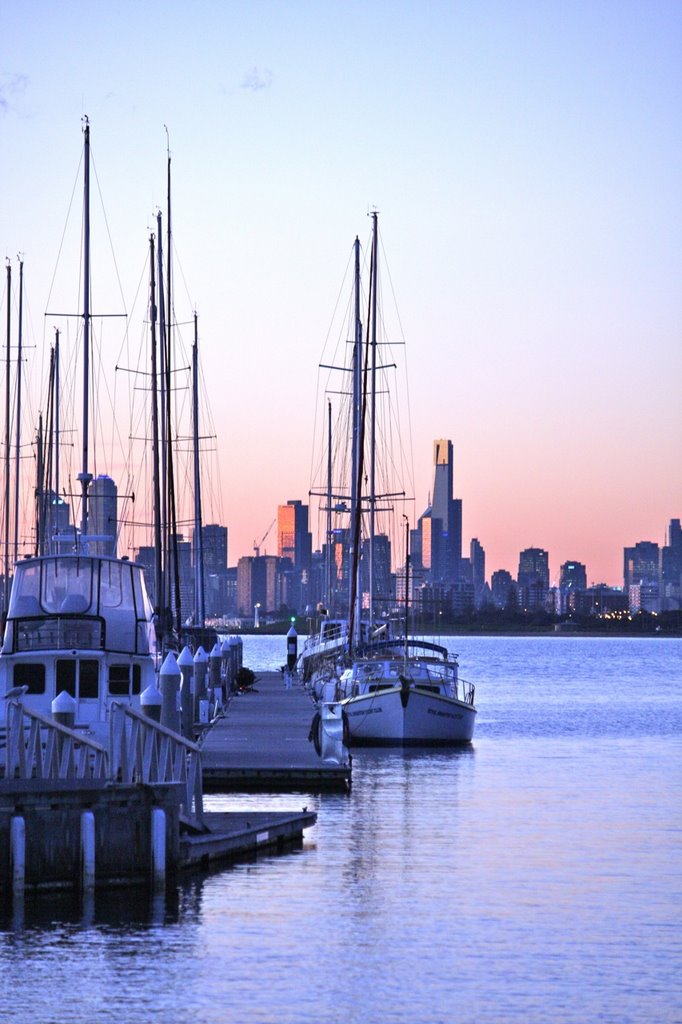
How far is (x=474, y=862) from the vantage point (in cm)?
3120

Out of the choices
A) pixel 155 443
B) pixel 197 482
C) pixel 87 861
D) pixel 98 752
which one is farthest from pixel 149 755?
pixel 197 482

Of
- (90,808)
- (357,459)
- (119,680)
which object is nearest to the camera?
(90,808)

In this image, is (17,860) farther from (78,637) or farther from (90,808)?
(78,637)

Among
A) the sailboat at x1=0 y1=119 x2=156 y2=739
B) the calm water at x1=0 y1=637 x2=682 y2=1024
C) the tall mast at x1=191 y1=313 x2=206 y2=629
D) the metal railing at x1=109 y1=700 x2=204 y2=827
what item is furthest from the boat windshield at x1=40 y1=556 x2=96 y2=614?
the tall mast at x1=191 y1=313 x2=206 y2=629

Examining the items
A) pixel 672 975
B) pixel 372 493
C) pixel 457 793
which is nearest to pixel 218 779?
pixel 457 793

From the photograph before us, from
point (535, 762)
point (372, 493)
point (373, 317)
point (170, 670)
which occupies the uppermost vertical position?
point (373, 317)

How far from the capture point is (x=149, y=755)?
87.0ft

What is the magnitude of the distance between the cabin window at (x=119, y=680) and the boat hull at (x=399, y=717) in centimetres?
2265

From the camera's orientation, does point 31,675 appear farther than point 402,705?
No

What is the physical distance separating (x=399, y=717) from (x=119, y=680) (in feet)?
77.0

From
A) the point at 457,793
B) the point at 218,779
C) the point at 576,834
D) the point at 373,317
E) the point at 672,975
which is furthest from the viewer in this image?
the point at 373,317

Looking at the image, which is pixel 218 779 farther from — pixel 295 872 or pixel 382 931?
pixel 382 931

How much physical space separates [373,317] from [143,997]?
50.0m

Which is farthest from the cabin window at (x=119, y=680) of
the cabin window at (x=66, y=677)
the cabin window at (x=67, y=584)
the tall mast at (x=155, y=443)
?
the tall mast at (x=155, y=443)
